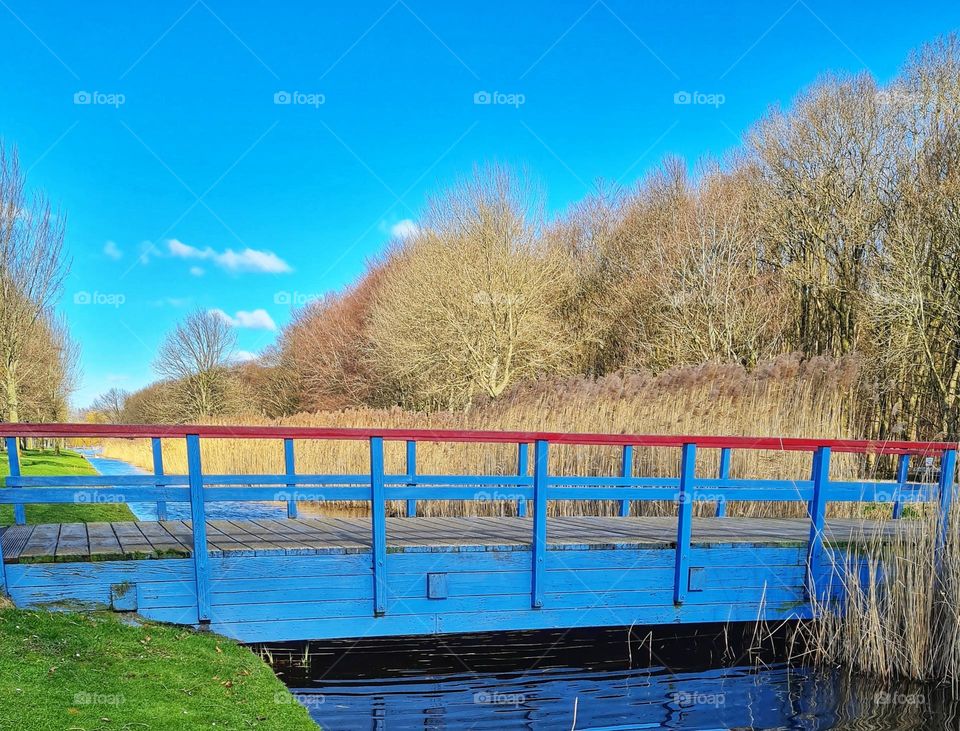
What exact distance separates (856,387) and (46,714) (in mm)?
9613

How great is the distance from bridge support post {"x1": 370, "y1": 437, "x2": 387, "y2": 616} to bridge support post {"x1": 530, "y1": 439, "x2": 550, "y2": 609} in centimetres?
106

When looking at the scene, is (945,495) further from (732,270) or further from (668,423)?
(732,270)

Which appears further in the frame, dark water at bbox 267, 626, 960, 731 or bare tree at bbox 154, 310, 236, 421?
bare tree at bbox 154, 310, 236, 421

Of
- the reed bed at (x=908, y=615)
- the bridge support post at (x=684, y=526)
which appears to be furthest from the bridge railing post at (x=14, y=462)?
the reed bed at (x=908, y=615)

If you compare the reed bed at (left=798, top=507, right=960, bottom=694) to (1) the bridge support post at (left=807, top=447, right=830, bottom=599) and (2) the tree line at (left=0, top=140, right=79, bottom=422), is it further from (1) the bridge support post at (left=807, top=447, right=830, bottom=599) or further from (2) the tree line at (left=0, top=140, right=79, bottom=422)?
(2) the tree line at (left=0, top=140, right=79, bottom=422)

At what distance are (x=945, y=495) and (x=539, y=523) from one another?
304 centimetres

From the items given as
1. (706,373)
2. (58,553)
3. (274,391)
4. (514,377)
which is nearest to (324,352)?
(274,391)

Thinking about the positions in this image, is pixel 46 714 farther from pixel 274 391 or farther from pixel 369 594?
pixel 274 391

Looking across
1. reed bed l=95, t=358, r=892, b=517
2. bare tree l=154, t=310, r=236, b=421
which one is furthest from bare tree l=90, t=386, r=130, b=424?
reed bed l=95, t=358, r=892, b=517

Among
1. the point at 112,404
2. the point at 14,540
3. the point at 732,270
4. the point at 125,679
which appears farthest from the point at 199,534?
the point at 112,404

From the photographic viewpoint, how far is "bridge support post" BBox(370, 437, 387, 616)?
4.17 m

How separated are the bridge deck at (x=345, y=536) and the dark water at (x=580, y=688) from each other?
90 centimetres

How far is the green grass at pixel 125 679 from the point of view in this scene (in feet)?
9.80

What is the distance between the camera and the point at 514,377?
2044 cm
